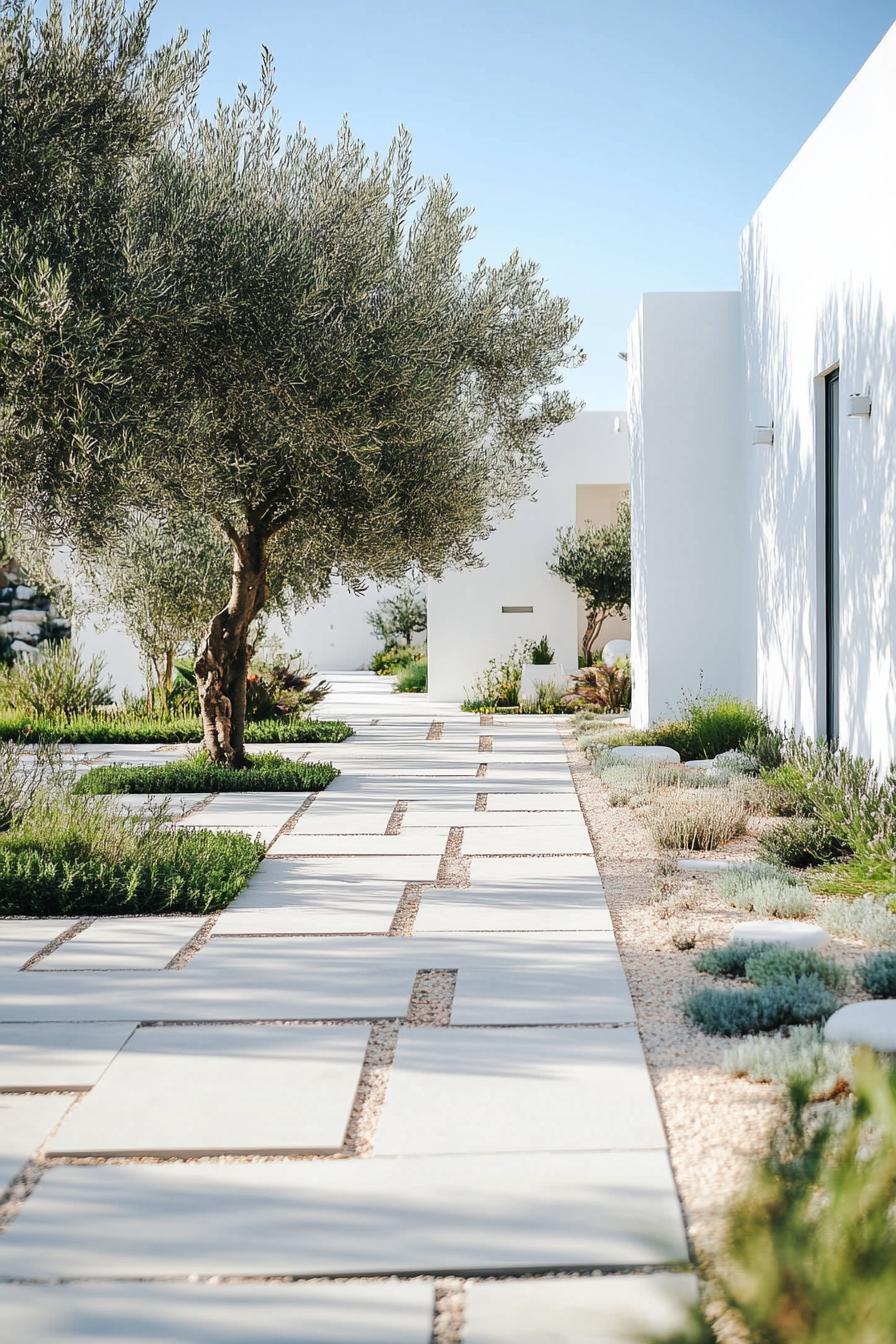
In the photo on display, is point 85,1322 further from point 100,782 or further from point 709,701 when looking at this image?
point 709,701

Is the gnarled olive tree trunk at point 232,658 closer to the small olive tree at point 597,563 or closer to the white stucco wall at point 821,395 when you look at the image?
the white stucco wall at point 821,395

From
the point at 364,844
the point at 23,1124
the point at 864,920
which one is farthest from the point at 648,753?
the point at 23,1124

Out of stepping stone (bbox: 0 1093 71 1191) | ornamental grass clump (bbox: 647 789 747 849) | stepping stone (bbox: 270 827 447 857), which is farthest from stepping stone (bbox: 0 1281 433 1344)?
ornamental grass clump (bbox: 647 789 747 849)

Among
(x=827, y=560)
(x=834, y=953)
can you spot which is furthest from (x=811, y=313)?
(x=834, y=953)

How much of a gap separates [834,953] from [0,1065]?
2547 millimetres

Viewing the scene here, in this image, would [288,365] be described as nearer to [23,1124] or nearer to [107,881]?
[107,881]

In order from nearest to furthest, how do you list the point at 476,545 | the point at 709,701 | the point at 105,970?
the point at 105,970 < the point at 709,701 < the point at 476,545

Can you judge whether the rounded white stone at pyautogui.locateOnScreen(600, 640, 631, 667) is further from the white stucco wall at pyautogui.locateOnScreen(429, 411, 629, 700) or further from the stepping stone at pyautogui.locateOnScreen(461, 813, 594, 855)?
the stepping stone at pyautogui.locateOnScreen(461, 813, 594, 855)

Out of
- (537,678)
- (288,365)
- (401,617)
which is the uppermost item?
(288,365)

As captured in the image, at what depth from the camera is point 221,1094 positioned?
287cm

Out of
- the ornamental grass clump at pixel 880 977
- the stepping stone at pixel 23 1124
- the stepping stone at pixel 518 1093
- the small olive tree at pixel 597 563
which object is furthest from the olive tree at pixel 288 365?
the small olive tree at pixel 597 563

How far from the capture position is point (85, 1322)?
1923mm

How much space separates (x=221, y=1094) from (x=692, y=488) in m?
8.63

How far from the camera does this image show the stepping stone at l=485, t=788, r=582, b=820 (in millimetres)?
7266
